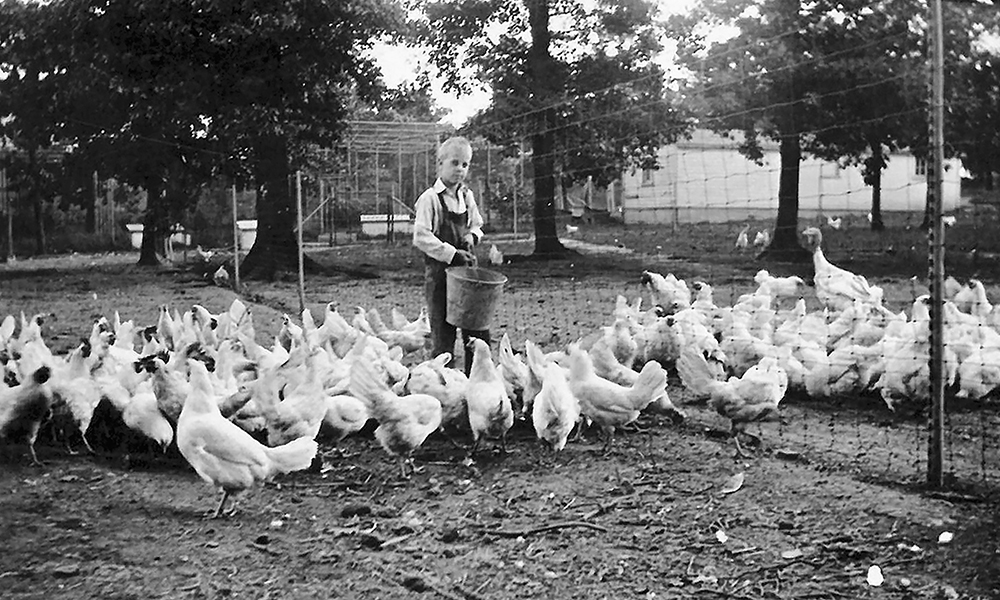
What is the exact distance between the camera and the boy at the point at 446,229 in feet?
19.8

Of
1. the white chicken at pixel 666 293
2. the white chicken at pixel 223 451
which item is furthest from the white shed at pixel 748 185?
the white chicken at pixel 223 451

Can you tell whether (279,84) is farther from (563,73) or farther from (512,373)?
(512,373)

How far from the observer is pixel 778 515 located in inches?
160

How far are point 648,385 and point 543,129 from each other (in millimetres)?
12566

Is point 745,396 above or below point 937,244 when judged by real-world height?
below

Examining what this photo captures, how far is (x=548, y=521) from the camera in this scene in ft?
13.4

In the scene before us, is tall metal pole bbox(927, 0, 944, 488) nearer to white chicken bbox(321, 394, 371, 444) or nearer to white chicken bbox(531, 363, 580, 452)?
white chicken bbox(531, 363, 580, 452)

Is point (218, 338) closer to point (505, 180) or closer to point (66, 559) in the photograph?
point (66, 559)

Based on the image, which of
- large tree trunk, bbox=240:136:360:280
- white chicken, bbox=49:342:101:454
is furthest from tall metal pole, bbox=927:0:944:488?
large tree trunk, bbox=240:136:360:280

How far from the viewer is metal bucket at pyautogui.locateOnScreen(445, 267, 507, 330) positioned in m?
5.82

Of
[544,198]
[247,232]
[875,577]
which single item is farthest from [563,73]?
[875,577]

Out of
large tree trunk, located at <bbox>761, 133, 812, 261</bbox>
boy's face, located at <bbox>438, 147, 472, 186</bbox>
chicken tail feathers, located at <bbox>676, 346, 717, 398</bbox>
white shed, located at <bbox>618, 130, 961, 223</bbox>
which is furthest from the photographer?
white shed, located at <bbox>618, 130, 961, 223</bbox>

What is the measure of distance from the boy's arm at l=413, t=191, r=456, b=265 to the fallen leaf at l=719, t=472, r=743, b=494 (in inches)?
90.4

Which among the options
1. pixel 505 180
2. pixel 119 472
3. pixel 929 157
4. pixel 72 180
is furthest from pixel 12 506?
pixel 505 180
